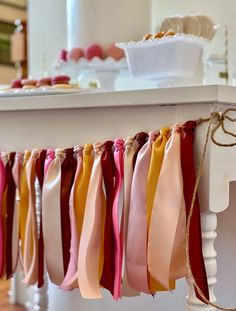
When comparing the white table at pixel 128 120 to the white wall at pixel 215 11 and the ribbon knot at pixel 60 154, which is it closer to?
the ribbon knot at pixel 60 154

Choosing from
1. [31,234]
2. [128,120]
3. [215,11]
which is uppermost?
[215,11]

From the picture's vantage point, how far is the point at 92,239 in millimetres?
874

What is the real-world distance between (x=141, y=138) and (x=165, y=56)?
33 centimetres

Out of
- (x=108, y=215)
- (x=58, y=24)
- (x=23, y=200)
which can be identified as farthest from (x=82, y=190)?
(x=58, y=24)

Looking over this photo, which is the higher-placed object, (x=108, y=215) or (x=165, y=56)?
(x=165, y=56)

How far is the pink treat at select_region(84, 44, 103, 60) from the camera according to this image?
4.53 feet

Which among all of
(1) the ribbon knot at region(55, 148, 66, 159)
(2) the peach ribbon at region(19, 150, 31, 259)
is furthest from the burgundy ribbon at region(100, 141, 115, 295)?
(2) the peach ribbon at region(19, 150, 31, 259)

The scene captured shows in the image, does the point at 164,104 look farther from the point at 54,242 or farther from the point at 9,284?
the point at 9,284

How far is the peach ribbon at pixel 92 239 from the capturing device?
0.87m

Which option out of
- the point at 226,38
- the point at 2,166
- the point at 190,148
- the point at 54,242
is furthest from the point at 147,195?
the point at 226,38

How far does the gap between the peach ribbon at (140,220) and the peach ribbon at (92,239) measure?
8 centimetres

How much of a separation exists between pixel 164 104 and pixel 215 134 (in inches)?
3.7

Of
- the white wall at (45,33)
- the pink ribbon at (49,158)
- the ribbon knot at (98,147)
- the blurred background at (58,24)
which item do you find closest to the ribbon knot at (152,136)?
the ribbon knot at (98,147)

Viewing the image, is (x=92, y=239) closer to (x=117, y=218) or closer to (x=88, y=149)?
(x=117, y=218)
